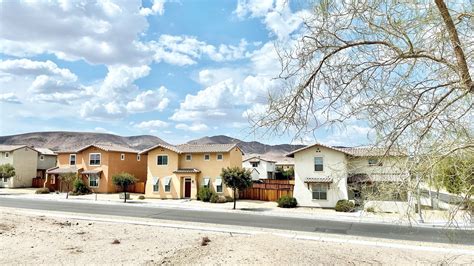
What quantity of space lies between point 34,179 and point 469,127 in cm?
5863

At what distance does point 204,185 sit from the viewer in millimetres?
36594

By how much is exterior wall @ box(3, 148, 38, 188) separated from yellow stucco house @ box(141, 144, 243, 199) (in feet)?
84.3

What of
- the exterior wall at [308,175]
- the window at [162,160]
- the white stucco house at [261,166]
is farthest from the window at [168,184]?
the white stucco house at [261,166]

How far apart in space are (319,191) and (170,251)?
21.0 meters

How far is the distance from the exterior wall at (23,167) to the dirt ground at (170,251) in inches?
1660

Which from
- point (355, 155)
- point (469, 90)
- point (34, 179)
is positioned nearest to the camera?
point (469, 90)

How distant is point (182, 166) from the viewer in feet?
127

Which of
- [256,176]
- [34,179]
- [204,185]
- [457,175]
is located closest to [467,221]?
[457,175]

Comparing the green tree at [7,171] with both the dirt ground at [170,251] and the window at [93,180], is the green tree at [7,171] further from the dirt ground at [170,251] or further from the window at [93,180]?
the dirt ground at [170,251]

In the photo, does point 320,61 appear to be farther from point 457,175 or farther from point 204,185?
point 204,185

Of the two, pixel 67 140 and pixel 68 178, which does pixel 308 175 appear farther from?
pixel 67 140

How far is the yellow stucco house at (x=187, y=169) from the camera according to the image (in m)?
36.6

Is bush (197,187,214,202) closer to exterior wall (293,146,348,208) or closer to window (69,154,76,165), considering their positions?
exterior wall (293,146,348,208)

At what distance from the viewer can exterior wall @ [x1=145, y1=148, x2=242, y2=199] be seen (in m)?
36.6
